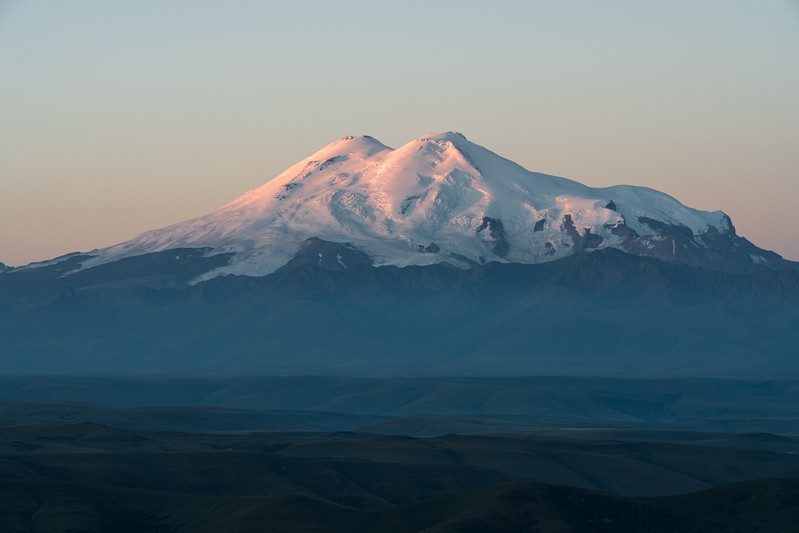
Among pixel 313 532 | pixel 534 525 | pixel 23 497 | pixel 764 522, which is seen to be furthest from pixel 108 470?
pixel 764 522

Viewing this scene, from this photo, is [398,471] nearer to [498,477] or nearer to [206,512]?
[498,477]

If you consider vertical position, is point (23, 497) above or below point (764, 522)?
above

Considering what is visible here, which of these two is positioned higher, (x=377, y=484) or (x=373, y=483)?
(x=373, y=483)

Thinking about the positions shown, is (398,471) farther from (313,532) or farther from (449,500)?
(313,532)

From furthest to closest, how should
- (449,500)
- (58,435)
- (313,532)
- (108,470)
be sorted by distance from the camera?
(58,435)
(108,470)
(449,500)
(313,532)

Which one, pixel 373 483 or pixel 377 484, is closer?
pixel 377 484

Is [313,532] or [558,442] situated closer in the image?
[313,532]

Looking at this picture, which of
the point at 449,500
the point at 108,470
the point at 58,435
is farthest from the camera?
the point at 58,435
